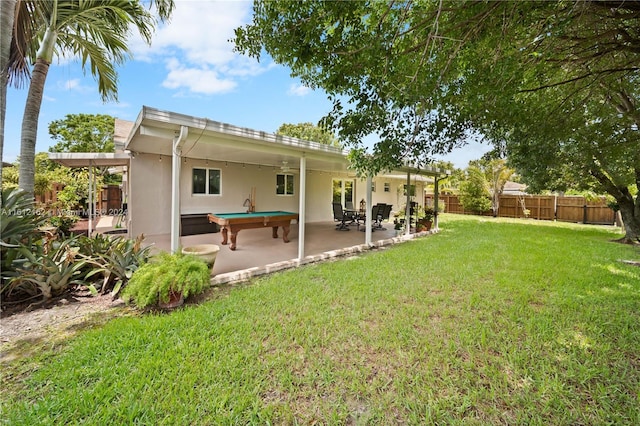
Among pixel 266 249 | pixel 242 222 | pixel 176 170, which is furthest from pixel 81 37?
pixel 266 249

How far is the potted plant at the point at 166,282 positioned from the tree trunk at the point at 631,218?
14.7m

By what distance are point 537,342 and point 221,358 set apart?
3600 millimetres

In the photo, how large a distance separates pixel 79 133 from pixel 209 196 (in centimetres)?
2205

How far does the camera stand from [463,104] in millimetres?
3945

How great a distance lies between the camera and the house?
4.75 meters

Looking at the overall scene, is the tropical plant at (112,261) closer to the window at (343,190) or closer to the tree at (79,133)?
the window at (343,190)

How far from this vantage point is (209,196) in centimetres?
1052

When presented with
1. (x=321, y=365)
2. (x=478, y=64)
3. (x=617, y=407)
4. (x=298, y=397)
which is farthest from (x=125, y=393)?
(x=478, y=64)

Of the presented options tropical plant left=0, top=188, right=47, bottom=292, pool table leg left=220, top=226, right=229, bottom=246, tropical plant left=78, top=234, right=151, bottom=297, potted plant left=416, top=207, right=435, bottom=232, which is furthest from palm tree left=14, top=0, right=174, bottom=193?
potted plant left=416, top=207, right=435, bottom=232

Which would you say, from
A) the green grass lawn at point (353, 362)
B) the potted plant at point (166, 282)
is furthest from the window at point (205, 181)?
the green grass lawn at point (353, 362)

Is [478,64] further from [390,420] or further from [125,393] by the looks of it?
[125,393]

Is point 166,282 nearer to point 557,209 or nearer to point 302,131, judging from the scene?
point 557,209

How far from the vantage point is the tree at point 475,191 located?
2141 centimetres

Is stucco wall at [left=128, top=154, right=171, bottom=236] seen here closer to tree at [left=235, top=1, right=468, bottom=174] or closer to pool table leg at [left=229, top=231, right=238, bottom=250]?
pool table leg at [left=229, top=231, right=238, bottom=250]
